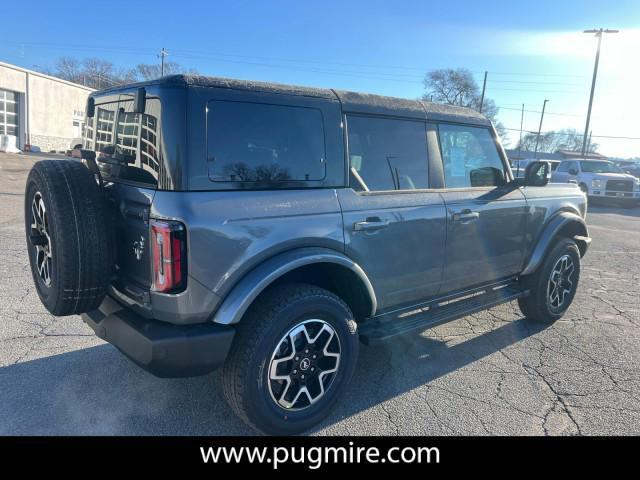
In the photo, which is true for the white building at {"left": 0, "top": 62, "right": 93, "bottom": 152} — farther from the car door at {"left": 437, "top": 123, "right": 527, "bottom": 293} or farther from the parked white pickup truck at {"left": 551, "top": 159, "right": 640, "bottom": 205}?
the car door at {"left": 437, "top": 123, "right": 527, "bottom": 293}

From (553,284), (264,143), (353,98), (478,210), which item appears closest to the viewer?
(264,143)

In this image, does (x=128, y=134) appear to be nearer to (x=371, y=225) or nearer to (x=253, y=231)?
(x=253, y=231)

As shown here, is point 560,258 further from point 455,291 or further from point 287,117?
point 287,117

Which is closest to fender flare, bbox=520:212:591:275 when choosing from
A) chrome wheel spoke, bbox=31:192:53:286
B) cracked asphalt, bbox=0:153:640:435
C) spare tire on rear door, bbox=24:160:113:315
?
cracked asphalt, bbox=0:153:640:435

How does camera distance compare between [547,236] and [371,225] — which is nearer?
[371,225]

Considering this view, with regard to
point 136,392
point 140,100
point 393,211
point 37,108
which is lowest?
point 136,392

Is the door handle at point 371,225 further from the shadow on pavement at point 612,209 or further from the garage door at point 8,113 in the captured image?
the garage door at point 8,113

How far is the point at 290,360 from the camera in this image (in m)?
2.83

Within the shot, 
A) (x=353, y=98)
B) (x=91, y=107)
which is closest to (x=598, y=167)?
(x=353, y=98)

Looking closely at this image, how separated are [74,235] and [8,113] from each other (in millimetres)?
33053

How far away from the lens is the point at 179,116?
2.43 m

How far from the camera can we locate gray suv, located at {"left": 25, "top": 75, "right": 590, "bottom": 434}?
246cm

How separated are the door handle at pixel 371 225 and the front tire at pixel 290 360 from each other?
0.48 metres
